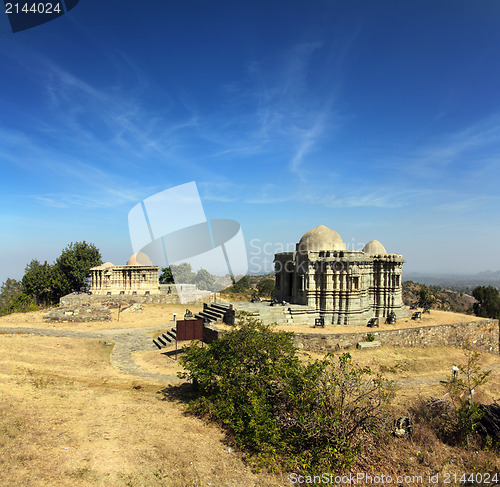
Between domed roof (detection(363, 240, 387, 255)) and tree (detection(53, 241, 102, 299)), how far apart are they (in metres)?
33.5

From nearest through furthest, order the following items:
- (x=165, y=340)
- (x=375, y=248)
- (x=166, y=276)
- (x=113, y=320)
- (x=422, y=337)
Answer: (x=165, y=340) → (x=422, y=337) → (x=113, y=320) → (x=375, y=248) → (x=166, y=276)

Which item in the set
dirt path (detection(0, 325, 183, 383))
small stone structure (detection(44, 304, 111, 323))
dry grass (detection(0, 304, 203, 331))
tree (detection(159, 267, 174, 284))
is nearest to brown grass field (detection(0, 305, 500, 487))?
dirt path (detection(0, 325, 183, 383))

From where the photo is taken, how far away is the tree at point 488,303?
141 ft

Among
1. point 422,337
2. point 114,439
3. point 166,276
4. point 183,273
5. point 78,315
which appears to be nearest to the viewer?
point 114,439

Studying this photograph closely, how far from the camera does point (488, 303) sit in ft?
144

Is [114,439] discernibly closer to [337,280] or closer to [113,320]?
[337,280]

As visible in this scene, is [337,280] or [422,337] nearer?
[422,337]

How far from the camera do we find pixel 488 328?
24.1 metres

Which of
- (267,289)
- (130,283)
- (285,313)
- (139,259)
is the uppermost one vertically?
(139,259)

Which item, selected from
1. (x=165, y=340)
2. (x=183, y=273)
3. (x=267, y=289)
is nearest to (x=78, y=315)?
(x=165, y=340)

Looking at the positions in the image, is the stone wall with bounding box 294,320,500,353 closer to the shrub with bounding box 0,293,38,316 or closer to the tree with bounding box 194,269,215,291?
the shrub with bounding box 0,293,38,316

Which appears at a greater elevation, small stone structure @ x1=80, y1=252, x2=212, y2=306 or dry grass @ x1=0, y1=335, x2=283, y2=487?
small stone structure @ x1=80, y1=252, x2=212, y2=306

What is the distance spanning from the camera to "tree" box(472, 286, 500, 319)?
42938mm

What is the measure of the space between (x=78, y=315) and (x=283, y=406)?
21.2m
